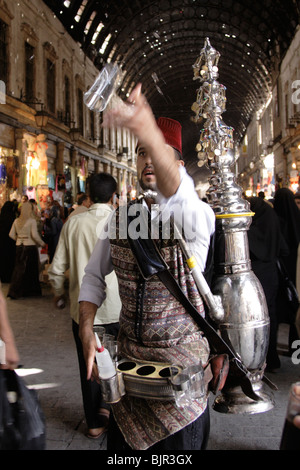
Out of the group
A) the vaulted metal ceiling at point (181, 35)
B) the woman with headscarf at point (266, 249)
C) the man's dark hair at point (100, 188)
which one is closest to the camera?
the man's dark hair at point (100, 188)

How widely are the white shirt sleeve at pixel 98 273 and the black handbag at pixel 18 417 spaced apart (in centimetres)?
58

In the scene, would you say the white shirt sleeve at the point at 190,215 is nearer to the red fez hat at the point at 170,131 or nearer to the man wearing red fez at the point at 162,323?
the man wearing red fez at the point at 162,323

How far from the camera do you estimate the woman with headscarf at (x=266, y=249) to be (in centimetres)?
463

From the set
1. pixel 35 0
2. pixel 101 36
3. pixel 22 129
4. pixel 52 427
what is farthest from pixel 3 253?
pixel 101 36

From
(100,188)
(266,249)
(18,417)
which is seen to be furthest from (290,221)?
(18,417)

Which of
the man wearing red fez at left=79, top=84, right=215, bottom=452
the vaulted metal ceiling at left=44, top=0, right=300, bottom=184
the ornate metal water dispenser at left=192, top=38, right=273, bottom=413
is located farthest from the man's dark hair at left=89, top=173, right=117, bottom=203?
the vaulted metal ceiling at left=44, top=0, right=300, bottom=184

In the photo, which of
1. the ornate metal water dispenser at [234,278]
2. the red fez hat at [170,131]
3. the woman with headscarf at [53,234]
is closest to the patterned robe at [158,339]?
the red fez hat at [170,131]

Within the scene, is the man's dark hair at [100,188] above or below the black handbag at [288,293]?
above

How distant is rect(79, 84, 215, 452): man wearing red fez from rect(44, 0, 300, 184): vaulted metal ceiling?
19.9 metres

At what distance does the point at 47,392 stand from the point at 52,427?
72 cm

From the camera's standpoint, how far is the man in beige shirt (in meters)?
3.50

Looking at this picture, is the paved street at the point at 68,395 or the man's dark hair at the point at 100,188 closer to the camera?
the paved street at the point at 68,395

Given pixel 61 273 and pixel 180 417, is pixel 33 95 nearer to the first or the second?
pixel 61 273

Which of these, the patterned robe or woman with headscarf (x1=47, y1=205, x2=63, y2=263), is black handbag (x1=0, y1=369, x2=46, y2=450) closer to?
the patterned robe
